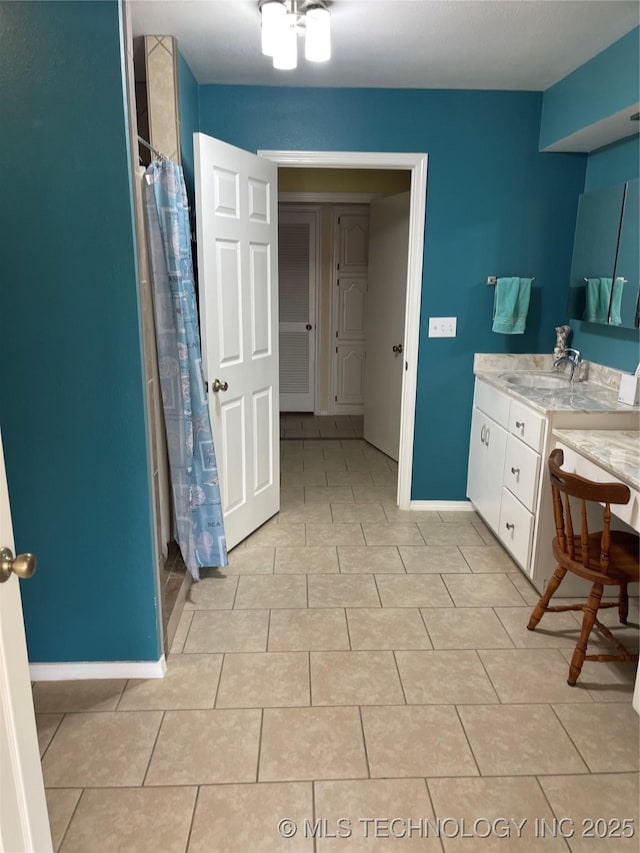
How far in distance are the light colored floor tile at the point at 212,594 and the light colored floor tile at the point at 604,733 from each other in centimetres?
141

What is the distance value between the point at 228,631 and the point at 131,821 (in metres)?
0.89

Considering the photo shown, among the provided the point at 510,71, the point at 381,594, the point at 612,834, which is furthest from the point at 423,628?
the point at 510,71

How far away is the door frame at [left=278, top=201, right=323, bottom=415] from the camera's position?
19.1 ft

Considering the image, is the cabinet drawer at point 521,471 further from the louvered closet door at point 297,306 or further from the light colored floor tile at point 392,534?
the louvered closet door at point 297,306

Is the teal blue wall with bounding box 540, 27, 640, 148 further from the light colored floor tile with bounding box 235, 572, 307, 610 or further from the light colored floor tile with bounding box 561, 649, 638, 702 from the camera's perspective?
the light colored floor tile with bounding box 235, 572, 307, 610

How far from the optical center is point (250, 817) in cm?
160

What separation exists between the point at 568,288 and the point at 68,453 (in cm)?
287

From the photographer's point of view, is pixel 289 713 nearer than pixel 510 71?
Yes

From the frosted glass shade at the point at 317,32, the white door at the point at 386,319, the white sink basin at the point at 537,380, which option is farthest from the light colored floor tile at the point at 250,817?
the white door at the point at 386,319

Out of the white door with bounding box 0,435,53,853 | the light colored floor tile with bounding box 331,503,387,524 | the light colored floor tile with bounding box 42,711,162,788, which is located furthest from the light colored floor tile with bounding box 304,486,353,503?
the white door with bounding box 0,435,53,853

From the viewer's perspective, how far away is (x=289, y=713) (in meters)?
1.98

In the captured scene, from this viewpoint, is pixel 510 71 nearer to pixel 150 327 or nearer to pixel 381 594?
pixel 150 327

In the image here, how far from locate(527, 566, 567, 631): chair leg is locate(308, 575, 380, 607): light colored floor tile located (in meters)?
0.65

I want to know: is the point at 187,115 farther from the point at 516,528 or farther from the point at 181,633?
the point at 516,528
